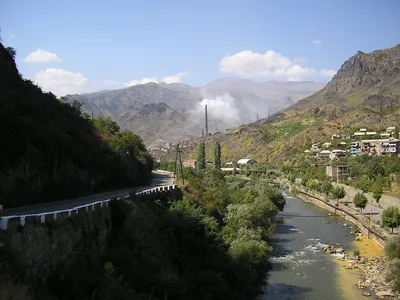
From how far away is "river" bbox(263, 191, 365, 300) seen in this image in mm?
31516

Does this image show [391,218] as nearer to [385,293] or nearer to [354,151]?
[385,293]

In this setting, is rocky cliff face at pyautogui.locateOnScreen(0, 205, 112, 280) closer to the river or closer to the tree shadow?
the tree shadow

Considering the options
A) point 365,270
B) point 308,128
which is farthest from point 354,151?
point 365,270

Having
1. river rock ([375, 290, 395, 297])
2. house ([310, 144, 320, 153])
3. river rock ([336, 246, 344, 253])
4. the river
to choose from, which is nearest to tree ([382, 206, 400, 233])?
the river

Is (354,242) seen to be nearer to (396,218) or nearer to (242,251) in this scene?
(396,218)

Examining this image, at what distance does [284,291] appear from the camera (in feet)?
104

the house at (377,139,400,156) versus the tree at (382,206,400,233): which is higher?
the house at (377,139,400,156)

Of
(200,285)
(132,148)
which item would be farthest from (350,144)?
(200,285)

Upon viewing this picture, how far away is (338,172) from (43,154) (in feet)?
260

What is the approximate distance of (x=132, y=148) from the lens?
4334cm

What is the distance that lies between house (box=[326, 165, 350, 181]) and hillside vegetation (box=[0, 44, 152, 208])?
65.5 m

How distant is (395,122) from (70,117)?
5261 inches

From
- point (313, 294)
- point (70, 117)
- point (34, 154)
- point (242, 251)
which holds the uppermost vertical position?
point (70, 117)

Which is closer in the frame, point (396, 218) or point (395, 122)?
point (396, 218)
